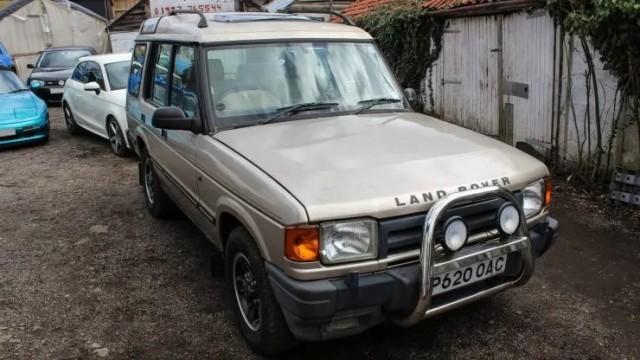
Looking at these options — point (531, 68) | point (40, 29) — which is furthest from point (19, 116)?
point (40, 29)

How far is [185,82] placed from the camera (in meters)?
4.27

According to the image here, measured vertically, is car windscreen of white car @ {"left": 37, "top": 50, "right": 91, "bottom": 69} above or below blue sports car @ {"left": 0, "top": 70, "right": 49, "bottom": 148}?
above

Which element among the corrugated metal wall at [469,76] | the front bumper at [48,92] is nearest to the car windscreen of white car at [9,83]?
the front bumper at [48,92]

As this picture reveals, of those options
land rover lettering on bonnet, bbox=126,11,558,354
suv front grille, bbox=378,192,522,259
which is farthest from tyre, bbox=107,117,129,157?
suv front grille, bbox=378,192,522,259

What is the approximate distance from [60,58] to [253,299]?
16345mm

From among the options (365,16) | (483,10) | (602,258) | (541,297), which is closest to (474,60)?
(483,10)

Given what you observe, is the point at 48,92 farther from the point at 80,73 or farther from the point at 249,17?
the point at 249,17

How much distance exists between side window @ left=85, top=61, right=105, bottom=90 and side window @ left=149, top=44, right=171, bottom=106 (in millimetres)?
4720

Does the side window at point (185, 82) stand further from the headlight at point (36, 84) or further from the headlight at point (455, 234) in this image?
the headlight at point (36, 84)

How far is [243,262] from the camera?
3469 millimetres

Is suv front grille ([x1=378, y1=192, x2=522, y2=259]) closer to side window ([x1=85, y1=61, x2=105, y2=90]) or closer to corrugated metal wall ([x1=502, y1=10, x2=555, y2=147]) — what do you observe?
corrugated metal wall ([x1=502, y1=10, x2=555, y2=147])

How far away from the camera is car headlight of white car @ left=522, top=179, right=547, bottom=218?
3.34 meters

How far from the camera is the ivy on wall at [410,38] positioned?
→ 969 cm

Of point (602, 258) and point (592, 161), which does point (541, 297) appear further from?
point (592, 161)
